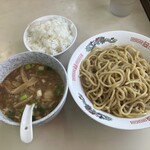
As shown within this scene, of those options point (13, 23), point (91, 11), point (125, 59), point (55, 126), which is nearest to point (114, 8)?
point (91, 11)

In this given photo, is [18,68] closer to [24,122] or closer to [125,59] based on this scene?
[24,122]

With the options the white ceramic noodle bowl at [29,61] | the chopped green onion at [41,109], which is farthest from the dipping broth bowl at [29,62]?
the chopped green onion at [41,109]

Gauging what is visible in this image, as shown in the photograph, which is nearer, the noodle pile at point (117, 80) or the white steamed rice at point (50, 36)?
the noodle pile at point (117, 80)

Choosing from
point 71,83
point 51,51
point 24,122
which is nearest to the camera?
point 24,122

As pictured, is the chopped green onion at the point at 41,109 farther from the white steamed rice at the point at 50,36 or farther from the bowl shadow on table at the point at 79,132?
the white steamed rice at the point at 50,36

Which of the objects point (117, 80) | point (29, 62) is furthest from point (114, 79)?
point (29, 62)

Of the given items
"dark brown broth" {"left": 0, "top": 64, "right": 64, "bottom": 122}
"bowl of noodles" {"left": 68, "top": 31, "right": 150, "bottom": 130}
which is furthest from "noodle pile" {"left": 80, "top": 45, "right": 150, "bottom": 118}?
"dark brown broth" {"left": 0, "top": 64, "right": 64, "bottom": 122}
